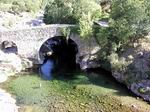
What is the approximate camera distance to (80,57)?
48969mm

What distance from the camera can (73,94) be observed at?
130 feet

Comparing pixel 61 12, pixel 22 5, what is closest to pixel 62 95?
pixel 61 12

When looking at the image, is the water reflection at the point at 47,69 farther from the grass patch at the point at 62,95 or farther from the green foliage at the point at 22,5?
the green foliage at the point at 22,5

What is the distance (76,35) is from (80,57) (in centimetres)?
320

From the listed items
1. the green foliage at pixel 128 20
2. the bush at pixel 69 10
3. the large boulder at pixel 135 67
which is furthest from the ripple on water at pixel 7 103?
the bush at pixel 69 10

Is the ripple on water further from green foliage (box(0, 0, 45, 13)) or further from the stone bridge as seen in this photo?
green foliage (box(0, 0, 45, 13))

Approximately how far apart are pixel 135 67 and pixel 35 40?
14789mm

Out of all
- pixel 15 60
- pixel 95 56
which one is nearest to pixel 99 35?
pixel 95 56

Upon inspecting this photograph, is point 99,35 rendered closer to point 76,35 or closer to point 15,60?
point 76,35

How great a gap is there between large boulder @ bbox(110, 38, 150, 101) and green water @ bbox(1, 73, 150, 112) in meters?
1.02

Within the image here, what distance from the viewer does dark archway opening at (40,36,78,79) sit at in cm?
4865

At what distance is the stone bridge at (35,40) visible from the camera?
155ft

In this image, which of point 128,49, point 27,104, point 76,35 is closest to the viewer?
point 27,104

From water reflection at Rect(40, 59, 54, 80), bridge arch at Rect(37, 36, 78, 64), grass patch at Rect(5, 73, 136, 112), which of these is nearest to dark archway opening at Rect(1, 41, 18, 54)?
bridge arch at Rect(37, 36, 78, 64)
